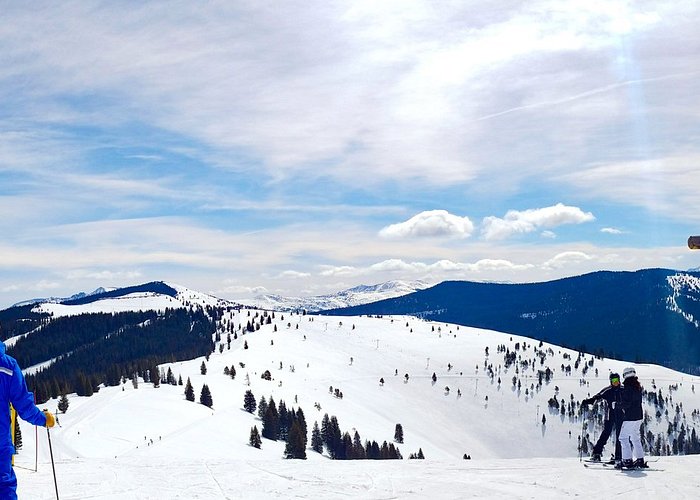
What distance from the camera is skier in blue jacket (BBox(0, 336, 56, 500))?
9562 mm

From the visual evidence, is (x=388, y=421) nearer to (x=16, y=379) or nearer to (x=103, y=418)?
(x=103, y=418)

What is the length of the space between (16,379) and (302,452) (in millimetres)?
72659

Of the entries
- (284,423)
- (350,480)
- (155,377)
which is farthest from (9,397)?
(155,377)

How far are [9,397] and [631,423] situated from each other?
51.2ft

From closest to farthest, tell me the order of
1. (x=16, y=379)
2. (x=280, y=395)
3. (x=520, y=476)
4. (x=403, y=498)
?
1. (x=16, y=379)
2. (x=403, y=498)
3. (x=520, y=476)
4. (x=280, y=395)

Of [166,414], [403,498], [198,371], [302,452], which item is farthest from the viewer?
[198,371]

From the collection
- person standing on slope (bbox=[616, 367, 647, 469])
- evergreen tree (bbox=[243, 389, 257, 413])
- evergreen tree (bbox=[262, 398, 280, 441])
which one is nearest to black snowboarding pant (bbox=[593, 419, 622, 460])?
person standing on slope (bbox=[616, 367, 647, 469])

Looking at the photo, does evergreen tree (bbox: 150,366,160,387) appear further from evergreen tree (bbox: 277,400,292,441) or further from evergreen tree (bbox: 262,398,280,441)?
evergreen tree (bbox: 262,398,280,441)

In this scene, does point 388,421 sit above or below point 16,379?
below

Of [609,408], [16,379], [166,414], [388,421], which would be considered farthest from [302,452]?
[388,421]

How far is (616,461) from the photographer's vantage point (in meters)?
16.9

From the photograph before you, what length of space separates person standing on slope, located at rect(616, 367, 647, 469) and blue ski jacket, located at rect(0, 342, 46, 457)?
48.7ft

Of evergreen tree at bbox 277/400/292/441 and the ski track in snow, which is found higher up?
the ski track in snow

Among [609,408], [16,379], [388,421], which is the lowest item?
[388,421]
